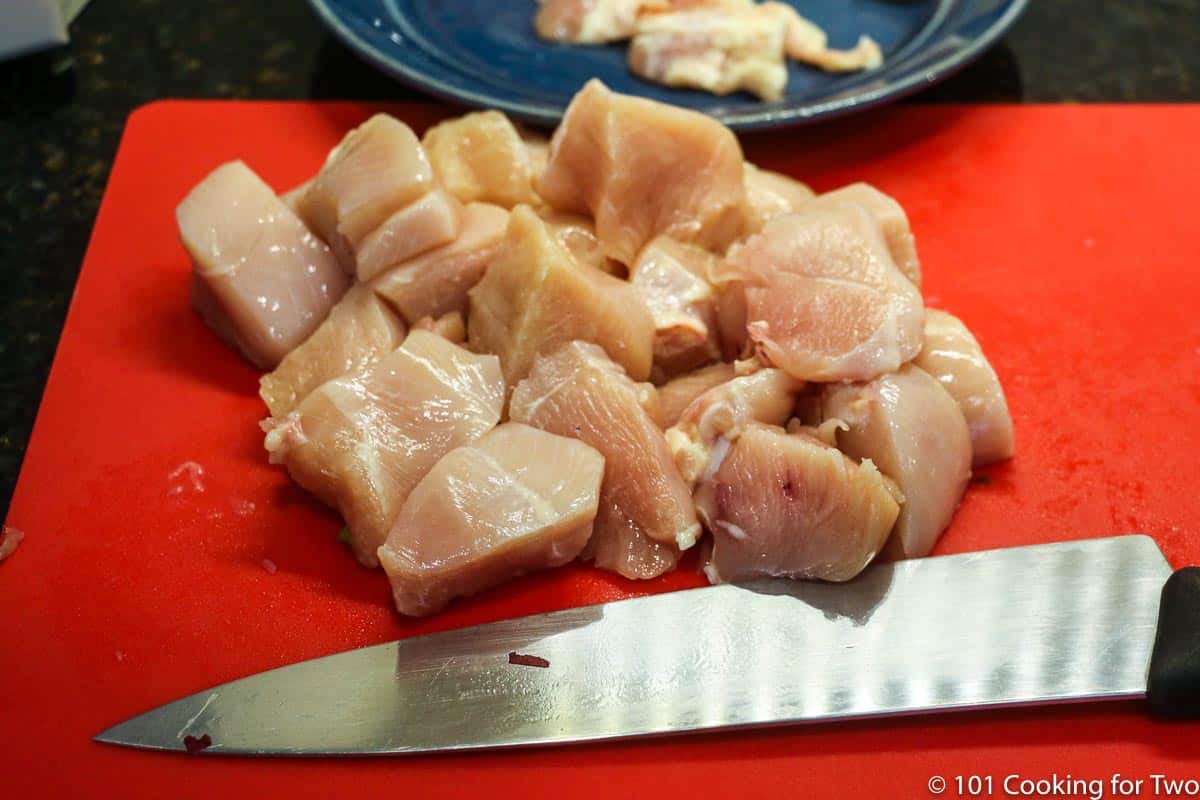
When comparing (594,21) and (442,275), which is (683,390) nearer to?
(442,275)

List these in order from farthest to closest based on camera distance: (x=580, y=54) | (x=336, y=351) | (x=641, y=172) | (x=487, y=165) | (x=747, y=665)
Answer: (x=580, y=54), (x=487, y=165), (x=641, y=172), (x=336, y=351), (x=747, y=665)

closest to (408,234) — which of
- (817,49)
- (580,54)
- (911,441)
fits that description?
(911,441)

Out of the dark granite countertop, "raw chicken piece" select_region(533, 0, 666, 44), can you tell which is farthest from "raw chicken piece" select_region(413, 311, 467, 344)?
"raw chicken piece" select_region(533, 0, 666, 44)

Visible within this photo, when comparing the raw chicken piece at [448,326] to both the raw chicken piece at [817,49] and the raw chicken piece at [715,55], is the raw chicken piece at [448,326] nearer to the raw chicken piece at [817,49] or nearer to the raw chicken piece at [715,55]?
the raw chicken piece at [715,55]

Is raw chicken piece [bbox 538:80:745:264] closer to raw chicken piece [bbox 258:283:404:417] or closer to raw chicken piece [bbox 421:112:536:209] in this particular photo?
raw chicken piece [bbox 421:112:536:209]

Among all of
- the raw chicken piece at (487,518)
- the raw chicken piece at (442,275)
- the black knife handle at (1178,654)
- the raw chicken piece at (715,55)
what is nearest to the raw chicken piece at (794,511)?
the raw chicken piece at (487,518)

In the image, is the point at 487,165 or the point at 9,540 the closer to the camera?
the point at 9,540
